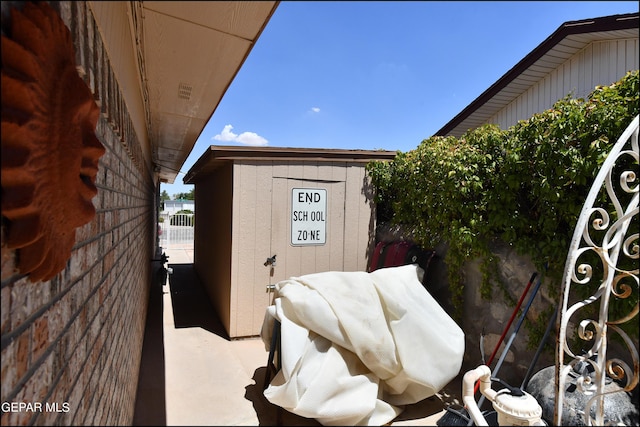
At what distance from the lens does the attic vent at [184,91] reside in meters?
0.83

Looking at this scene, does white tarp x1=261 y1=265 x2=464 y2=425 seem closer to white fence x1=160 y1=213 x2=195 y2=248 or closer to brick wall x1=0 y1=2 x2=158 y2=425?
brick wall x1=0 y1=2 x2=158 y2=425

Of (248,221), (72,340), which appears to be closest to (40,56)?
(72,340)

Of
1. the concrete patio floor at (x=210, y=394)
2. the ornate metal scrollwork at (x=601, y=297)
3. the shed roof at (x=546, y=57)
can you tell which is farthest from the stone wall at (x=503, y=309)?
the shed roof at (x=546, y=57)

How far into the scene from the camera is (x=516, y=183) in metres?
2.44

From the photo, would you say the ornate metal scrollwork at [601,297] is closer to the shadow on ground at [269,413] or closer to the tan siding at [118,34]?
the shadow on ground at [269,413]

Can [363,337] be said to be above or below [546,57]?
below

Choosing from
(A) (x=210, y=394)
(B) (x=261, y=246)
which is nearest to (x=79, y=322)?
(A) (x=210, y=394)

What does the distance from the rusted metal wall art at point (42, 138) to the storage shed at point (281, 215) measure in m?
2.18

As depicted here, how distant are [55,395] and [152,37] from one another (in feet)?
2.44

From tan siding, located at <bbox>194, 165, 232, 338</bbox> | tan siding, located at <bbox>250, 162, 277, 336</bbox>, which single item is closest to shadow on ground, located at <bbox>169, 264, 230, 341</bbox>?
tan siding, located at <bbox>194, 165, 232, 338</bbox>

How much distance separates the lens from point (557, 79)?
17.6 ft

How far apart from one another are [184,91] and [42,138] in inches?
17.1

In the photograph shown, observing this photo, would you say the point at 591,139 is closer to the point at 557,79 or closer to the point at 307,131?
the point at 307,131

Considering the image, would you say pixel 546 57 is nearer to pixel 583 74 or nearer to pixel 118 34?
pixel 583 74
